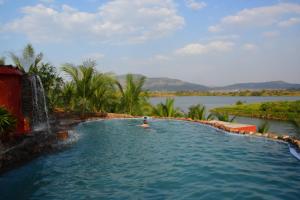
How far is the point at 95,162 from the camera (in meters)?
8.62

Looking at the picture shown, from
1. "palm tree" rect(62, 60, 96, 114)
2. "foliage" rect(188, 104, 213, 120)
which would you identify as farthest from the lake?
"palm tree" rect(62, 60, 96, 114)

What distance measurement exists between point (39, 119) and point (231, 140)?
7944 mm

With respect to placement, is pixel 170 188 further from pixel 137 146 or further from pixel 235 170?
pixel 137 146

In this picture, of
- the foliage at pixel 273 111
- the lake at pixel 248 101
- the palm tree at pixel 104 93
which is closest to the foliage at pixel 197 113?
the lake at pixel 248 101

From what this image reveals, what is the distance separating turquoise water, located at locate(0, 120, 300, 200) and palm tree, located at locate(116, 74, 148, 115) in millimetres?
7644

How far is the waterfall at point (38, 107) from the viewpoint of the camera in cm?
1186

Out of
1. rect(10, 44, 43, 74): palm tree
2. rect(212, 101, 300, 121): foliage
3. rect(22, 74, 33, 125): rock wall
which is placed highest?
rect(10, 44, 43, 74): palm tree

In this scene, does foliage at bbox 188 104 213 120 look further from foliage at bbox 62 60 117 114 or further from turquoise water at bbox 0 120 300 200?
turquoise water at bbox 0 120 300 200

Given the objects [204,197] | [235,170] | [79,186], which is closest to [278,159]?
[235,170]

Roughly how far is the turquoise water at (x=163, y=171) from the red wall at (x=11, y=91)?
1.72 meters

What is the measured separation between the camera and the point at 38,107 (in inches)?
518

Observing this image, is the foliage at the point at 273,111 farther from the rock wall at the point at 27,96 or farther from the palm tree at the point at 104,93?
the rock wall at the point at 27,96

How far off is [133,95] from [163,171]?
39.9ft

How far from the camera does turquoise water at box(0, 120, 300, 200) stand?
6.21 metres
